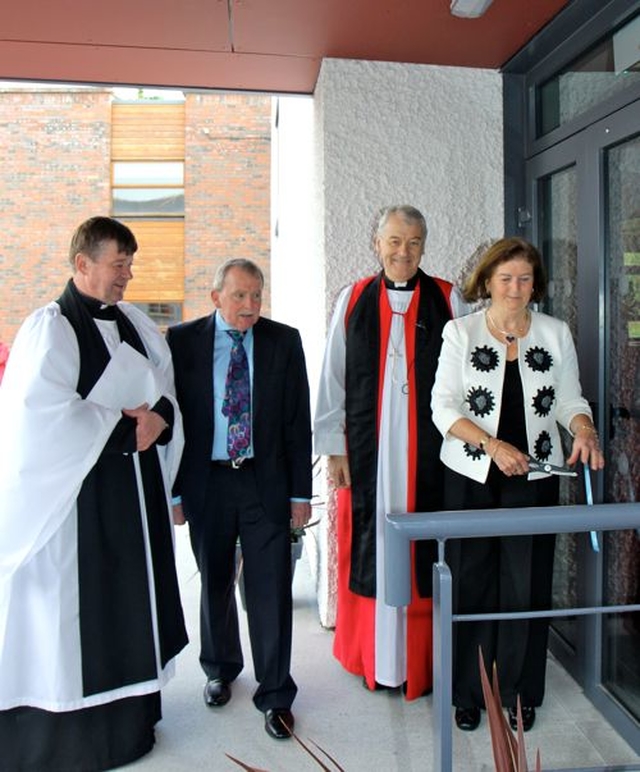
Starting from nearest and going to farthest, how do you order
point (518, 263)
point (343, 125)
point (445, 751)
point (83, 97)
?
point (445, 751), point (518, 263), point (343, 125), point (83, 97)

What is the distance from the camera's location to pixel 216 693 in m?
2.71

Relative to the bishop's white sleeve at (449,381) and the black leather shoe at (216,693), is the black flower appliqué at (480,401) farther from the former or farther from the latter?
the black leather shoe at (216,693)

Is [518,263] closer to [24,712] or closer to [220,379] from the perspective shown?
[220,379]

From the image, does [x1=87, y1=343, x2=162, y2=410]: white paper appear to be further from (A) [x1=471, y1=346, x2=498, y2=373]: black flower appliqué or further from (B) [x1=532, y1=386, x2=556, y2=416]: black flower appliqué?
(B) [x1=532, y1=386, x2=556, y2=416]: black flower appliqué

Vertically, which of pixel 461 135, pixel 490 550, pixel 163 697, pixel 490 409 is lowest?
pixel 163 697

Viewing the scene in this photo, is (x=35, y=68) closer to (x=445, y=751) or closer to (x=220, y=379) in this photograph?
(x=220, y=379)

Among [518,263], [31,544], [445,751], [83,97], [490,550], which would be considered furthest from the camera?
[83,97]

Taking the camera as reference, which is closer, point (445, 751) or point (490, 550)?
point (445, 751)

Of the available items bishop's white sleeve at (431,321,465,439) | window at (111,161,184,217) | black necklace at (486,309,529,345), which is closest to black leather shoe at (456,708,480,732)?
bishop's white sleeve at (431,321,465,439)

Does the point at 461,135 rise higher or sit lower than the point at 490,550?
higher

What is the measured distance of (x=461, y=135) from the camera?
335 cm

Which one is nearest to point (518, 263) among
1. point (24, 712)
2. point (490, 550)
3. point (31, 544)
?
point (490, 550)

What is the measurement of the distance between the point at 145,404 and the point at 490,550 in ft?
3.99

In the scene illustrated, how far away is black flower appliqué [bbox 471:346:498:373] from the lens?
2371 mm
